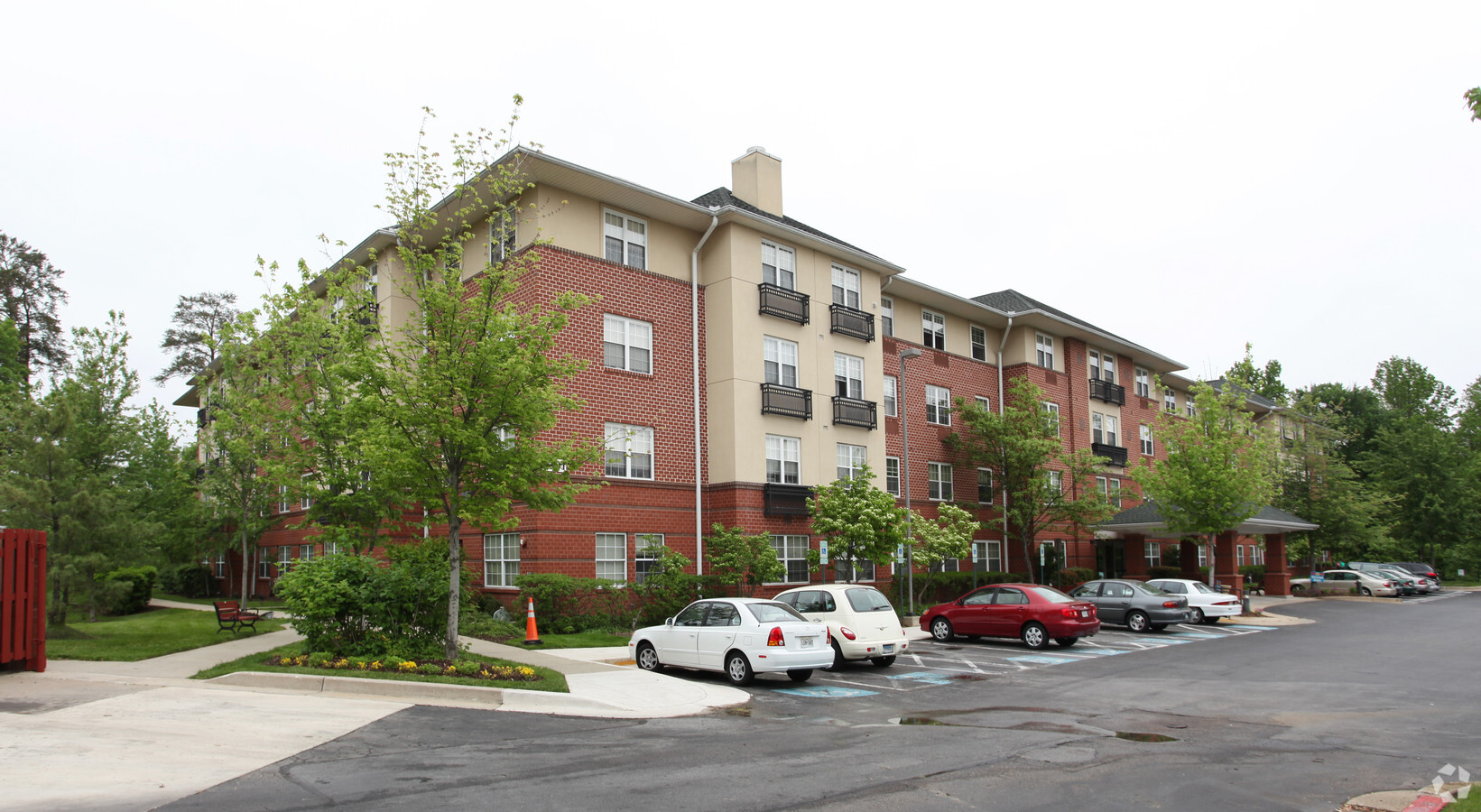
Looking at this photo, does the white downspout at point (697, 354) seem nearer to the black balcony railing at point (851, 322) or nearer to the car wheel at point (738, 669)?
the black balcony railing at point (851, 322)

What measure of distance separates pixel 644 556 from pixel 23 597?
13.4 meters

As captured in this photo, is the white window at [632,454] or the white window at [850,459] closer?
the white window at [632,454]

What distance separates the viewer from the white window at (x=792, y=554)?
1073 inches

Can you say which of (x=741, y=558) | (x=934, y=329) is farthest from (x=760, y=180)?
(x=741, y=558)

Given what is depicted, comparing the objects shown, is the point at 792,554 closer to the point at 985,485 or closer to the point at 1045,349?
the point at 985,485

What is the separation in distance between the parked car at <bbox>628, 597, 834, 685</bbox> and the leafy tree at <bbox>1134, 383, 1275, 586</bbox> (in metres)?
22.9

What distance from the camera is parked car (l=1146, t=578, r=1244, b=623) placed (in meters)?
27.6

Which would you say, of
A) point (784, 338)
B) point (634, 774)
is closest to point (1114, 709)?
point (634, 774)

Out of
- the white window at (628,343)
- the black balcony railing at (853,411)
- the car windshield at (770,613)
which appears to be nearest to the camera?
the car windshield at (770,613)

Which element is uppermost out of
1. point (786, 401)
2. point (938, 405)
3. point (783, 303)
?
point (783, 303)

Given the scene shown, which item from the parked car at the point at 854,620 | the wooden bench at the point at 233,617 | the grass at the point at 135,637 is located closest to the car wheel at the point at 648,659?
the parked car at the point at 854,620

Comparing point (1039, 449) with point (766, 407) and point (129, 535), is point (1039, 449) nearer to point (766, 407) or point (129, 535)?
point (766, 407)

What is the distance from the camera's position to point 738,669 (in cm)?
1503

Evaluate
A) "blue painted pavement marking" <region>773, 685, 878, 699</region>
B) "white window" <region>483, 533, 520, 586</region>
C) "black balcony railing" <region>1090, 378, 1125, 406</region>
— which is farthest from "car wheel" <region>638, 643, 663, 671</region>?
"black balcony railing" <region>1090, 378, 1125, 406</region>
